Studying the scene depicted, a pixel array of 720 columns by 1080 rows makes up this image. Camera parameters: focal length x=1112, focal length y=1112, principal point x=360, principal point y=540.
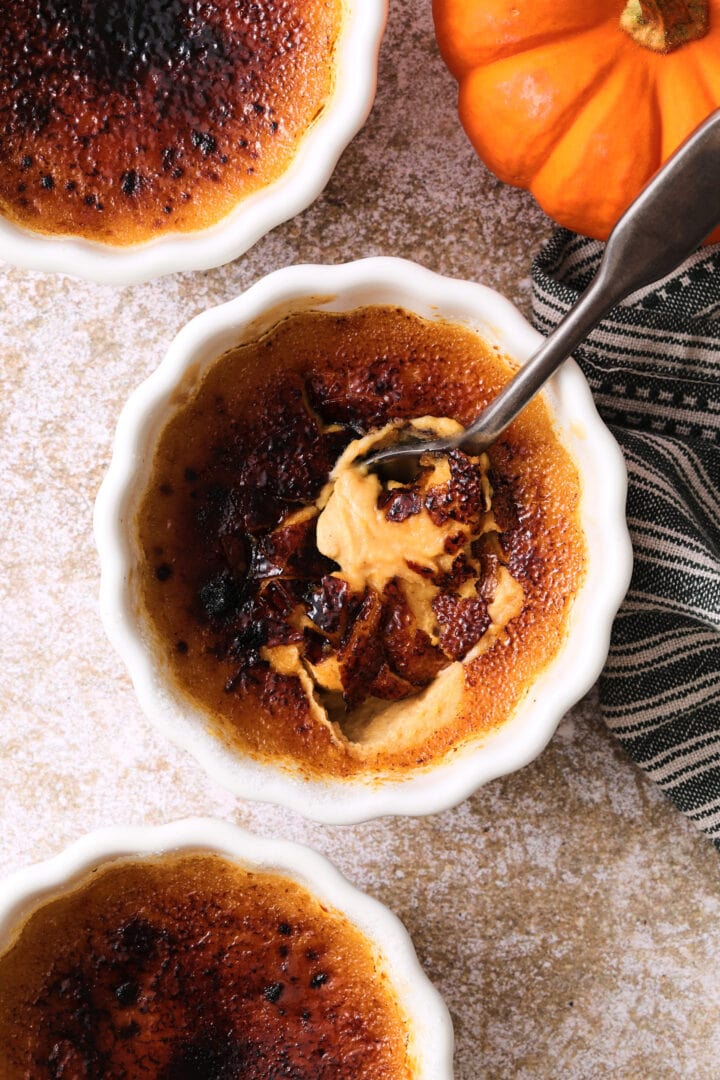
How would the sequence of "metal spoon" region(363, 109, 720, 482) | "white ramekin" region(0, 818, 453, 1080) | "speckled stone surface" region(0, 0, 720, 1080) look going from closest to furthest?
"metal spoon" region(363, 109, 720, 482) → "white ramekin" region(0, 818, 453, 1080) → "speckled stone surface" region(0, 0, 720, 1080)

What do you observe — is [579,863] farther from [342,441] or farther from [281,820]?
[342,441]

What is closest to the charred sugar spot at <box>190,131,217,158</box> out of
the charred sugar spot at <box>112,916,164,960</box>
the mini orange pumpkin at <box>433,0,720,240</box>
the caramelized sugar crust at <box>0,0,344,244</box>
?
the caramelized sugar crust at <box>0,0,344,244</box>

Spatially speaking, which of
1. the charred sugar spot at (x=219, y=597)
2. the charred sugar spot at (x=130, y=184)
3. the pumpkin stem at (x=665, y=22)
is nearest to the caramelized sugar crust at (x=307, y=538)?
the charred sugar spot at (x=219, y=597)

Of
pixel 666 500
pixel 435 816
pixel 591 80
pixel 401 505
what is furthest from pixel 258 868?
pixel 591 80

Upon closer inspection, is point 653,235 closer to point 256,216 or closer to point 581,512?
point 581,512

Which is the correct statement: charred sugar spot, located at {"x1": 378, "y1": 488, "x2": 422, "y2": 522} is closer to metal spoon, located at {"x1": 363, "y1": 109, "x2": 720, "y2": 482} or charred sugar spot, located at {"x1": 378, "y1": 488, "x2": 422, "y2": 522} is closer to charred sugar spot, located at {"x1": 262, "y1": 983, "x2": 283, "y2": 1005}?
metal spoon, located at {"x1": 363, "y1": 109, "x2": 720, "y2": 482}
